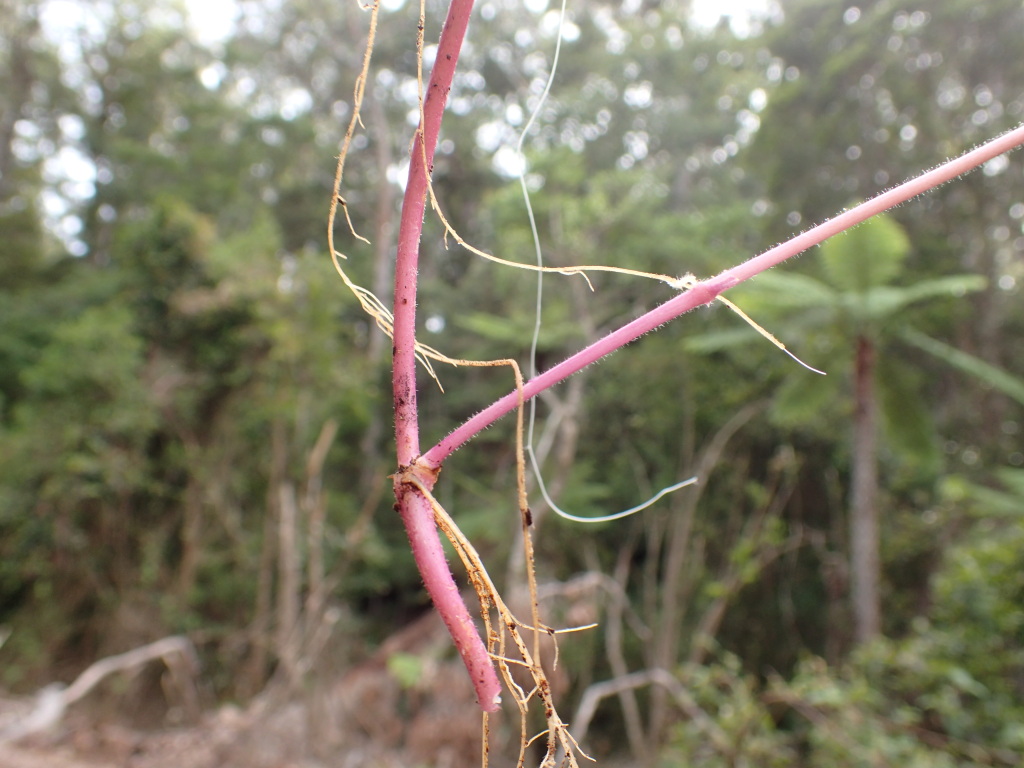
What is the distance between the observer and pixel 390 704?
4.43 m

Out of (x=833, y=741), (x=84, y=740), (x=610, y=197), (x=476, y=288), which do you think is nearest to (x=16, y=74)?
(x=476, y=288)

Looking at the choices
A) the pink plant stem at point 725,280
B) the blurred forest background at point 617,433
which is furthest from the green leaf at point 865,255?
the pink plant stem at point 725,280

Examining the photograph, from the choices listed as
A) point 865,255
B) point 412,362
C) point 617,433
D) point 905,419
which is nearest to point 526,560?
point 412,362

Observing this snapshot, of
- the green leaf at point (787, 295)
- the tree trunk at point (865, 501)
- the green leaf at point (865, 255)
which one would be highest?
the green leaf at point (865, 255)

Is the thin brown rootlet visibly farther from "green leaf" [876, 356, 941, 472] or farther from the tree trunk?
"green leaf" [876, 356, 941, 472]

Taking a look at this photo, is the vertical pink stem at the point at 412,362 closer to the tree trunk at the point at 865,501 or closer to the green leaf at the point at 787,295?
the green leaf at the point at 787,295

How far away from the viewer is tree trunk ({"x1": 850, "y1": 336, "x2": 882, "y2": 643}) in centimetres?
366

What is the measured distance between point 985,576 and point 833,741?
1.34 meters

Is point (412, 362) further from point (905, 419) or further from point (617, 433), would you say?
point (617, 433)

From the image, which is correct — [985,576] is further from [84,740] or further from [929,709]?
[84,740]

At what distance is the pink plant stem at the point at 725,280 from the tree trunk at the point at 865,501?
3.69 m

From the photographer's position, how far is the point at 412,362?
1.20ft

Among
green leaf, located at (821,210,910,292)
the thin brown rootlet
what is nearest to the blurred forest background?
green leaf, located at (821,210,910,292)

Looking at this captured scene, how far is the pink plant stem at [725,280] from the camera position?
0.33m
